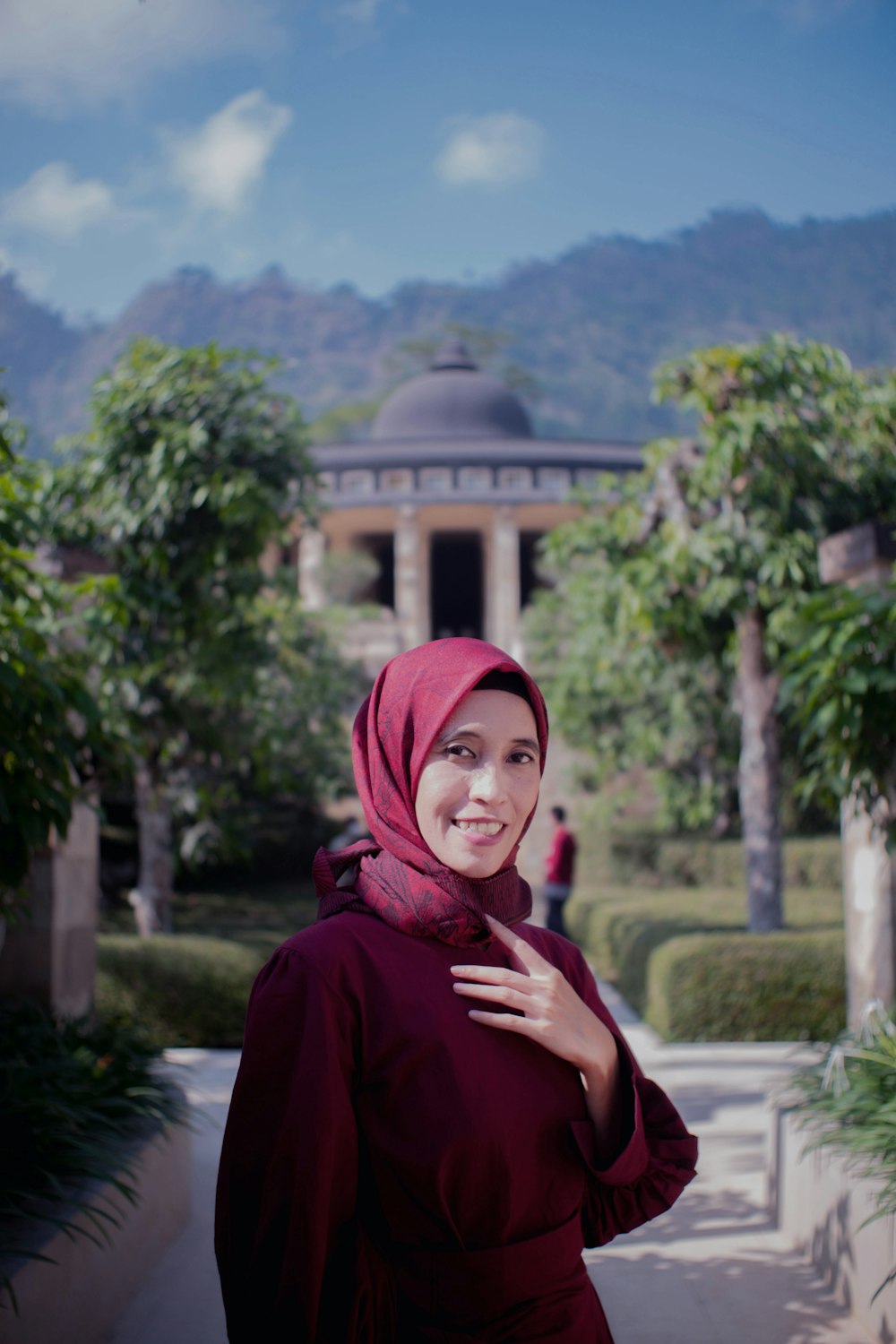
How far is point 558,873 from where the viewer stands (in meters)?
11.1

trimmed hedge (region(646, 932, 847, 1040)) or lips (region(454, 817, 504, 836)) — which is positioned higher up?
lips (region(454, 817, 504, 836))

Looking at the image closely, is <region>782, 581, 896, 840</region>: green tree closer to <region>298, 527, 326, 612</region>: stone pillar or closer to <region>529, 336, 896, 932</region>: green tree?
<region>529, 336, 896, 932</region>: green tree

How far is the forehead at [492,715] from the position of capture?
1714mm

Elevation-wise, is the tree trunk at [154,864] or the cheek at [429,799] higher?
the cheek at [429,799]

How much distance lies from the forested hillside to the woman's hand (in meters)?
95.9

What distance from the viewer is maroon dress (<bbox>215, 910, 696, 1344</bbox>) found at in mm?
1500

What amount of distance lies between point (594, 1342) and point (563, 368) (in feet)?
365

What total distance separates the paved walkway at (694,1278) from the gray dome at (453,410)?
120ft

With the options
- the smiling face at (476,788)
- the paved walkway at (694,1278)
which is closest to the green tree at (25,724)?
the paved walkway at (694,1278)

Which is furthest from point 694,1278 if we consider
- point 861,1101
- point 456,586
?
point 456,586

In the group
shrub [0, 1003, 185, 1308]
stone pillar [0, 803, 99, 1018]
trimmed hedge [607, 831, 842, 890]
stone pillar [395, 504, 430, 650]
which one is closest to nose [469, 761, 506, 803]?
shrub [0, 1003, 185, 1308]

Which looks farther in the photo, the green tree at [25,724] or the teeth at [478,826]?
the green tree at [25,724]

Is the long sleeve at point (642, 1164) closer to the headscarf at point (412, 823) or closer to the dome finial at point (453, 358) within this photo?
the headscarf at point (412, 823)

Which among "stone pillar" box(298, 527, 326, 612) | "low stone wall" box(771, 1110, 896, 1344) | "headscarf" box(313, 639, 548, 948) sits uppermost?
"stone pillar" box(298, 527, 326, 612)
